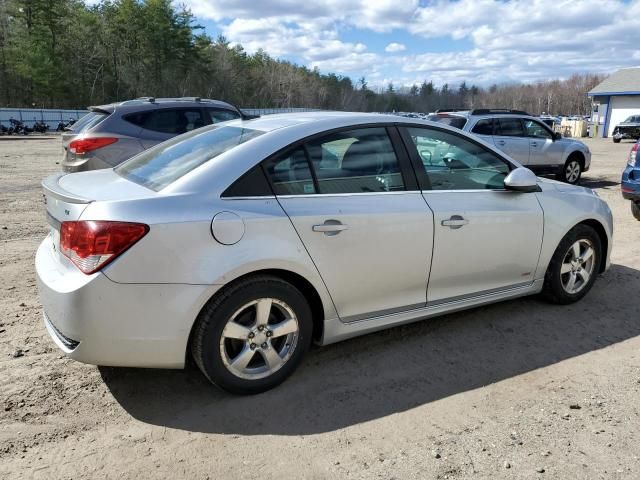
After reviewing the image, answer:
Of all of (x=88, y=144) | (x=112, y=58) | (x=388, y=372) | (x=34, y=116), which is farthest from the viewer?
(x=112, y=58)

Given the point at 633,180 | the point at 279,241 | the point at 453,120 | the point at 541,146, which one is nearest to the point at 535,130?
the point at 541,146

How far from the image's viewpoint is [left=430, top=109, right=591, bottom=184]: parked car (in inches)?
445

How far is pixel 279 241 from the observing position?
3037 mm

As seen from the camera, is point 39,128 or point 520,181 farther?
point 39,128

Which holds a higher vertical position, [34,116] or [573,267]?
[34,116]

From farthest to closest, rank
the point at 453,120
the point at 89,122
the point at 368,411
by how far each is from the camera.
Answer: the point at 453,120, the point at 89,122, the point at 368,411

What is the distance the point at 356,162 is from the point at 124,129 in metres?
5.61

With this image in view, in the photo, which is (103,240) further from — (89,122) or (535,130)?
(535,130)

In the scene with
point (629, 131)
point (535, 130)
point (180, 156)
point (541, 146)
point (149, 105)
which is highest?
point (149, 105)

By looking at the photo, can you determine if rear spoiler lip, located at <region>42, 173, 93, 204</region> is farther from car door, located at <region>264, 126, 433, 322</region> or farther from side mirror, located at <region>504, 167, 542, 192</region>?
side mirror, located at <region>504, 167, 542, 192</region>

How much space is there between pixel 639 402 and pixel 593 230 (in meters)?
1.88

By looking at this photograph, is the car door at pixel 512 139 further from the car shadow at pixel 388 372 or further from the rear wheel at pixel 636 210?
the car shadow at pixel 388 372

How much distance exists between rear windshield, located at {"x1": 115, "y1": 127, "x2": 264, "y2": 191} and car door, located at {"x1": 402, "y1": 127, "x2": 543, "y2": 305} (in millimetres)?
1217

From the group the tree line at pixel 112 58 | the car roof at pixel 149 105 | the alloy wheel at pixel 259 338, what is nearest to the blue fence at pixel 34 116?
the tree line at pixel 112 58
